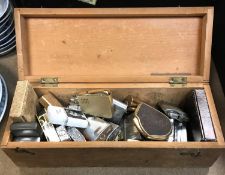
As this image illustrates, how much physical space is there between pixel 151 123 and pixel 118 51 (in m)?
0.26

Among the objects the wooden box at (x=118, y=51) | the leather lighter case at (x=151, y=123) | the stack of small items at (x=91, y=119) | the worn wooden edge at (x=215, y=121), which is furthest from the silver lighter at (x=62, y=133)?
the worn wooden edge at (x=215, y=121)

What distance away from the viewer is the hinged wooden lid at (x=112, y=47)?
108 cm

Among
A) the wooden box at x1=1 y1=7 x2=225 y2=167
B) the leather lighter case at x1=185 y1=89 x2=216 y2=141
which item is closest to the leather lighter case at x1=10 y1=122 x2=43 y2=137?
the wooden box at x1=1 y1=7 x2=225 y2=167

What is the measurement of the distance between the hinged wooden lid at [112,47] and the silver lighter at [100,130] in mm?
139

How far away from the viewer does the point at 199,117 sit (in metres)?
0.98

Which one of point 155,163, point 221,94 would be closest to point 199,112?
point 155,163

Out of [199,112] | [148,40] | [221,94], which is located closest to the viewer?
[199,112]

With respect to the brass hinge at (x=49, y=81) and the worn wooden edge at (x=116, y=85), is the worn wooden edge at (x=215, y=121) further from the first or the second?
the brass hinge at (x=49, y=81)

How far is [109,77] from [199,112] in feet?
0.99

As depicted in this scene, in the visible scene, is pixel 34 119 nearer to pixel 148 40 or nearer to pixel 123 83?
pixel 123 83

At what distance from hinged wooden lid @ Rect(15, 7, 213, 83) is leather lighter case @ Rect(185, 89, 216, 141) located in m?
0.06

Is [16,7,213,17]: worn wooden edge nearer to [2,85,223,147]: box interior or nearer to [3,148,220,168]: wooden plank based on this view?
[2,85,223,147]: box interior

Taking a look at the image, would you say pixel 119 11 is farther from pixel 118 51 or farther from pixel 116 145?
pixel 116 145

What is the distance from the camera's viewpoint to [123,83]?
1.08m
